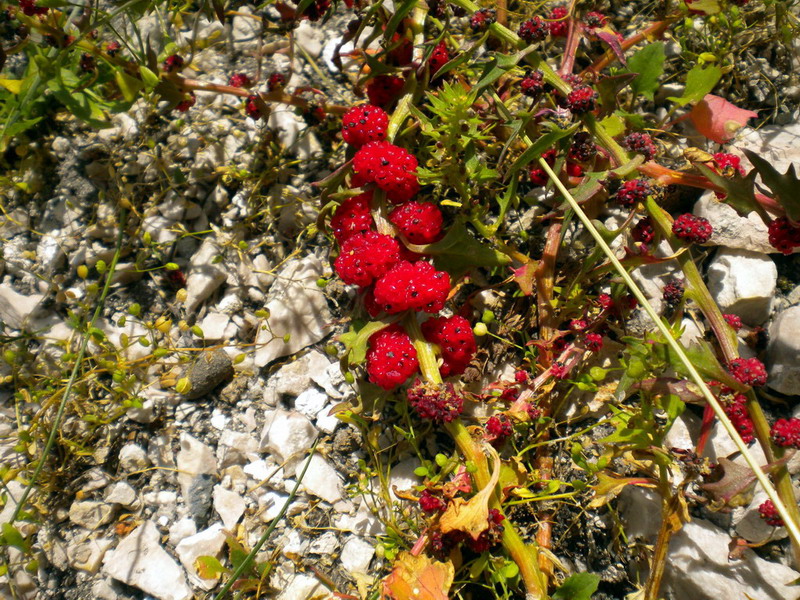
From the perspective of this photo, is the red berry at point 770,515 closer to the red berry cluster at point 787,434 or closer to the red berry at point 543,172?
the red berry cluster at point 787,434

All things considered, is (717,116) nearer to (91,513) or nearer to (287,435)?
(287,435)

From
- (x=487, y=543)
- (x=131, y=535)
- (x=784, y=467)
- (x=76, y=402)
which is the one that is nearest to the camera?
(x=784, y=467)

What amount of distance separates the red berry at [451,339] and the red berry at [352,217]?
355mm

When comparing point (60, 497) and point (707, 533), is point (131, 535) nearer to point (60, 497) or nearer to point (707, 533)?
point (60, 497)

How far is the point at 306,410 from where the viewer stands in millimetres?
1986

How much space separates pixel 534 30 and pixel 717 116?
0.64 m

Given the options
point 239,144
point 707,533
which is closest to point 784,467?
point 707,533

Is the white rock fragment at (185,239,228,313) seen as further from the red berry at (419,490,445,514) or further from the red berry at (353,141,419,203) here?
the red berry at (419,490,445,514)

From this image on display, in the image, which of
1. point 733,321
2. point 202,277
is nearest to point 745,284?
point 733,321

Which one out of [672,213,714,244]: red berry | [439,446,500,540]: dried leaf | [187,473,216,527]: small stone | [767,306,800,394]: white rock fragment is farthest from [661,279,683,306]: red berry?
[187,473,216,527]: small stone

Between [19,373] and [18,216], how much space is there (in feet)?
2.03

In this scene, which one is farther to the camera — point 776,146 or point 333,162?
point 333,162

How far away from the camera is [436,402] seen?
1617mm

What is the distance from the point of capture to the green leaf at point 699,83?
1.72 meters
